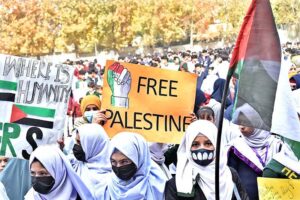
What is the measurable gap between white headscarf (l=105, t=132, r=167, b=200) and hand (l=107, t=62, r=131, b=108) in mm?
1263

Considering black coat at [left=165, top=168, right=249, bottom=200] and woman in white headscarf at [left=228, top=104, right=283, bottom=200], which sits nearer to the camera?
black coat at [left=165, top=168, right=249, bottom=200]

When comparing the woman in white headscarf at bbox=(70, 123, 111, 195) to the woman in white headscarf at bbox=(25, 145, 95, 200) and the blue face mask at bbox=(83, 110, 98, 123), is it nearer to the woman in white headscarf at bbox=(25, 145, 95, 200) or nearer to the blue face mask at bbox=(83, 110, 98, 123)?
the woman in white headscarf at bbox=(25, 145, 95, 200)

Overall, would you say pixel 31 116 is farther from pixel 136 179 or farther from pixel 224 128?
pixel 224 128

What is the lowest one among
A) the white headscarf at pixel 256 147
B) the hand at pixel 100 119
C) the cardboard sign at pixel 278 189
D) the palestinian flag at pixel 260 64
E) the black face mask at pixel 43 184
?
the black face mask at pixel 43 184

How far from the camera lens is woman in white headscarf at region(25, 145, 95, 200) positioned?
438cm

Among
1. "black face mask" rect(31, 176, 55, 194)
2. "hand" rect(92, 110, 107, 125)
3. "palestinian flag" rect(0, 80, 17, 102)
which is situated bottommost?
"black face mask" rect(31, 176, 55, 194)

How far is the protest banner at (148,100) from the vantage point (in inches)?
228

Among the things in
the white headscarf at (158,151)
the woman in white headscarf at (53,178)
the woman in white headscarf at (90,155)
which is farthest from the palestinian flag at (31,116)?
the white headscarf at (158,151)

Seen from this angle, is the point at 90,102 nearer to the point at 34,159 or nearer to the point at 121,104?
the point at 121,104

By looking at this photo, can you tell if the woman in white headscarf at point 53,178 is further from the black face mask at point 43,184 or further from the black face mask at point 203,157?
the black face mask at point 203,157

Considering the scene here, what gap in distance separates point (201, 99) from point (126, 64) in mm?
1395

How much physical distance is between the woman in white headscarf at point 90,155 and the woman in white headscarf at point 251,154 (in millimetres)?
906

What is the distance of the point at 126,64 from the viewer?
237 inches

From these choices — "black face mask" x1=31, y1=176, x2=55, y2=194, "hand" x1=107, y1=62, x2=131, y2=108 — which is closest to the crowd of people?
"black face mask" x1=31, y1=176, x2=55, y2=194
